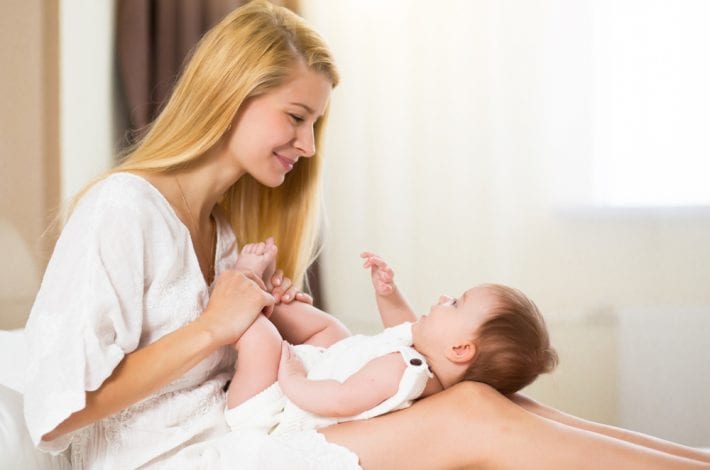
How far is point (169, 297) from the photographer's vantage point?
4.63 ft

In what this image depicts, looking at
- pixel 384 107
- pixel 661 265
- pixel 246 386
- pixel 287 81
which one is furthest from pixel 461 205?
pixel 246 386

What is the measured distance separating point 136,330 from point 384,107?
6.95 ft

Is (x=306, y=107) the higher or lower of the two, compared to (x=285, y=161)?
higher

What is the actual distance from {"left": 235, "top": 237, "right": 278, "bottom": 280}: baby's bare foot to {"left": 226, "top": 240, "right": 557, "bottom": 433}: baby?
0.18 meters

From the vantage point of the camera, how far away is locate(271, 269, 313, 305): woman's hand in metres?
1.70

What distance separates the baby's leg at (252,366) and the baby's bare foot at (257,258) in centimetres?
21

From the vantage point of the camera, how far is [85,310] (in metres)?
1.26

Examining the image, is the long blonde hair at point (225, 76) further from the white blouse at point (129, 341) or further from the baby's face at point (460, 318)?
the baby's face at point (460, 318)

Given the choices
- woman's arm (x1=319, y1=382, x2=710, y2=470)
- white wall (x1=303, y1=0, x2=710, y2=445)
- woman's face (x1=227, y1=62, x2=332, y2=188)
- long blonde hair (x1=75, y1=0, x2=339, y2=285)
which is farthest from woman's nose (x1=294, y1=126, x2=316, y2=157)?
white wall (x1=303, y1=0, x2=710, y2=445)

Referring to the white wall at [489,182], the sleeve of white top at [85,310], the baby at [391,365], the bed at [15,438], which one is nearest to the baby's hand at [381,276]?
the baby at [391,365]

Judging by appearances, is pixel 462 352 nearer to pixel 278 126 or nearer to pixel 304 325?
pixel 304 325

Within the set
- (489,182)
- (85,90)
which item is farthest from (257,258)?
(85,90)

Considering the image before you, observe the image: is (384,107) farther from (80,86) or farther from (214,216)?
(214,216)

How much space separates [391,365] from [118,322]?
439mm
